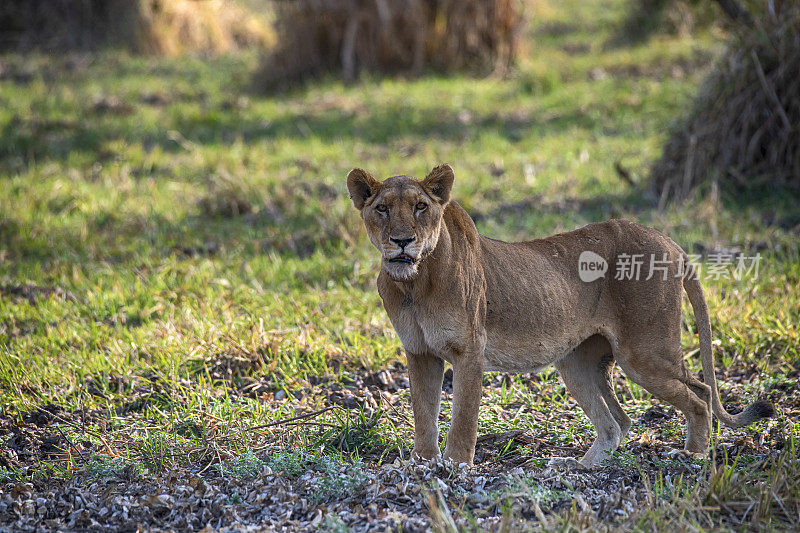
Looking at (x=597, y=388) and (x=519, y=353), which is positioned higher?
(x=519, y=353)

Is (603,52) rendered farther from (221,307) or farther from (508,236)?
→ (221,307)

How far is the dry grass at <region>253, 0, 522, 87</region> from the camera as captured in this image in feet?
41.8

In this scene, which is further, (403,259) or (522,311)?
(522,311)

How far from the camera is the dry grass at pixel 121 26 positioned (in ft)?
51.9

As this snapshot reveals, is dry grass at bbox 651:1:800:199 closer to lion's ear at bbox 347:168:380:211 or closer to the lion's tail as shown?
the lion's tail

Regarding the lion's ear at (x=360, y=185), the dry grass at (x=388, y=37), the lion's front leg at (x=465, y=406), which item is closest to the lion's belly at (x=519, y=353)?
the lion's front leg at (x=465, y=406)

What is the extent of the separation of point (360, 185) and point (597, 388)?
5.36ft

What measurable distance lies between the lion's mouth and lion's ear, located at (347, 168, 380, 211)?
356 mm

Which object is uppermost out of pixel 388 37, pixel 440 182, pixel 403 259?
pixel 388 37

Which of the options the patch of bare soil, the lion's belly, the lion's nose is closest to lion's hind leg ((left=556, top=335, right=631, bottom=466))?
the patch of bare soil

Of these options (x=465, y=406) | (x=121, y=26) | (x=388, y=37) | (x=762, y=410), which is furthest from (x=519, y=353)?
(x=121, y=26)

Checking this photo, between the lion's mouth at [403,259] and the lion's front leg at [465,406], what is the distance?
498mm

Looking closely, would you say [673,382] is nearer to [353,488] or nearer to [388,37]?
[353,488]

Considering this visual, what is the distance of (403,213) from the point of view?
347 centimetres
